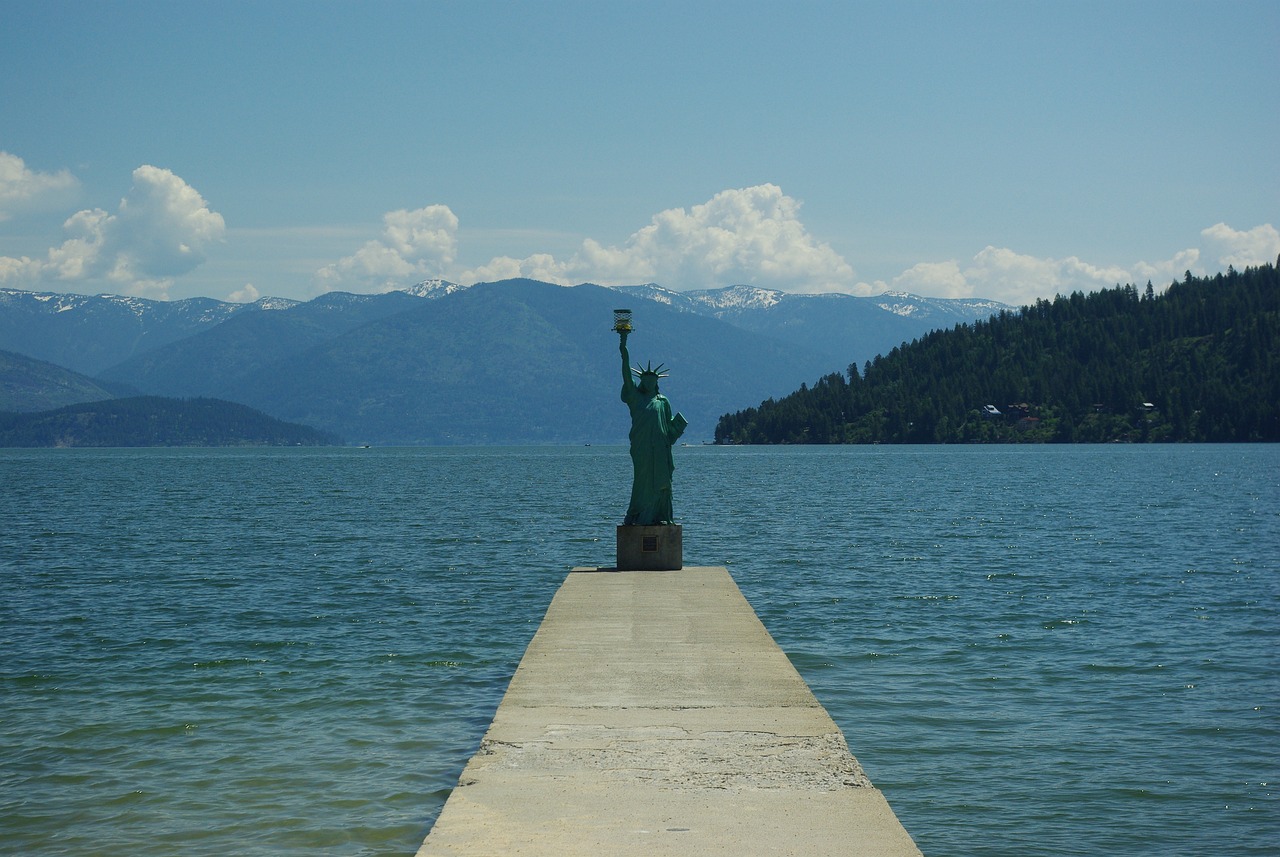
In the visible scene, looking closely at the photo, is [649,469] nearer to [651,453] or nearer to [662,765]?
[651,453]

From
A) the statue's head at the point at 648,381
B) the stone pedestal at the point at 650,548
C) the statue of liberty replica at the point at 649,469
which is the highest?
the statue's head at the point at 648,381

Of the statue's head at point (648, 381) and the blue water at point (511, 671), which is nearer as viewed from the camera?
the blue water at point (511, 671)

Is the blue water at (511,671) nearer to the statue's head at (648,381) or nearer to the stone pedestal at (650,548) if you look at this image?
the stone pedestal at (650,548)

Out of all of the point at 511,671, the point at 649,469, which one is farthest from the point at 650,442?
the point at 511,671

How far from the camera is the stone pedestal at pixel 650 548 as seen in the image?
2702cm

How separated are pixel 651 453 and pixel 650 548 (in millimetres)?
2164

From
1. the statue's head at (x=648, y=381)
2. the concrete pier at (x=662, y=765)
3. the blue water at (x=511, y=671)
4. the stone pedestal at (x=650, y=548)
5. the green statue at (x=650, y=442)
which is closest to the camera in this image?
the concrete pier at (x=662, y=765)

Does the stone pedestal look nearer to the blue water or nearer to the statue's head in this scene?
the blue water

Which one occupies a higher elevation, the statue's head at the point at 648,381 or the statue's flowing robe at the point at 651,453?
the statue's head at the point at 648,381

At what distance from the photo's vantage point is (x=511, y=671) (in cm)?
2175

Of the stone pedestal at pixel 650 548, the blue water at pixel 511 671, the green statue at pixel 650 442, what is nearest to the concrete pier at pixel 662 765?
the blue water at pixel 511 671

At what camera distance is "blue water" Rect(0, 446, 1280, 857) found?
45.1 feet

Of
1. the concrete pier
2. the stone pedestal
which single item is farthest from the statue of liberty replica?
the concrete pier

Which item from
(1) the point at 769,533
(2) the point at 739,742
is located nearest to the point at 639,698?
(2) the point at 739,742
